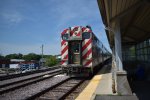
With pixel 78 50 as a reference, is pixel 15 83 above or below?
below

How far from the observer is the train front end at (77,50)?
15930 mm

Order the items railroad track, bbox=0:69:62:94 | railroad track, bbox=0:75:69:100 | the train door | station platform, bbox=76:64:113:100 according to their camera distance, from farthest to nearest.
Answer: the train door
railroad track, bbox=0:69:62:94
railroad track, bbox=0:75:69:100
station platform, bbox=76:64:113:100

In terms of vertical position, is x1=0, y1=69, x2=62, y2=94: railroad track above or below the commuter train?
below

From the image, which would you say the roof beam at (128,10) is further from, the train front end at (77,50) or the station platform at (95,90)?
the train front end at (77,50)

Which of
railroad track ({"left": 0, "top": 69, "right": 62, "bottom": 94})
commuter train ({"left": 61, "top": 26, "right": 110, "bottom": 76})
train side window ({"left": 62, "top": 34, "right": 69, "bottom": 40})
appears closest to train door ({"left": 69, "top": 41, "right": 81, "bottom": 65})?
commuter train ({"left": 61, "top": 26, "right": 110, "bottom": 76})

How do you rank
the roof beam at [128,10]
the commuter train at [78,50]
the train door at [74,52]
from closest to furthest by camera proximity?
1. the roof beam at [128,10]
2. the commuter train at [78,50]
3. the train door at [74,52]

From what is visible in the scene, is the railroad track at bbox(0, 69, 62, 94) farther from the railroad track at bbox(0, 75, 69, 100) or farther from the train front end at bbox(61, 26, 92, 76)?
the train front end at bbox(61, 26, 92, 76)

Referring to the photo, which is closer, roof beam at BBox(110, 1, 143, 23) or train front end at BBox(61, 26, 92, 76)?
roof beam at BBox(110, 1, 143, 23)

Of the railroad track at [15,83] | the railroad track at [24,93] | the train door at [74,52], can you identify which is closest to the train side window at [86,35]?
the train door at [74,52]

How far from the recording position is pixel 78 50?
16156 mm

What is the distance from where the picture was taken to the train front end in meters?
15.9

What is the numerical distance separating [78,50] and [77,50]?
0.10 meters

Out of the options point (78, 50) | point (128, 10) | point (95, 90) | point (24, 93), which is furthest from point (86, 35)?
point (128, 10)

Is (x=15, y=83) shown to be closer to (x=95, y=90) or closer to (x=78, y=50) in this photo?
(x=78, y=50)
